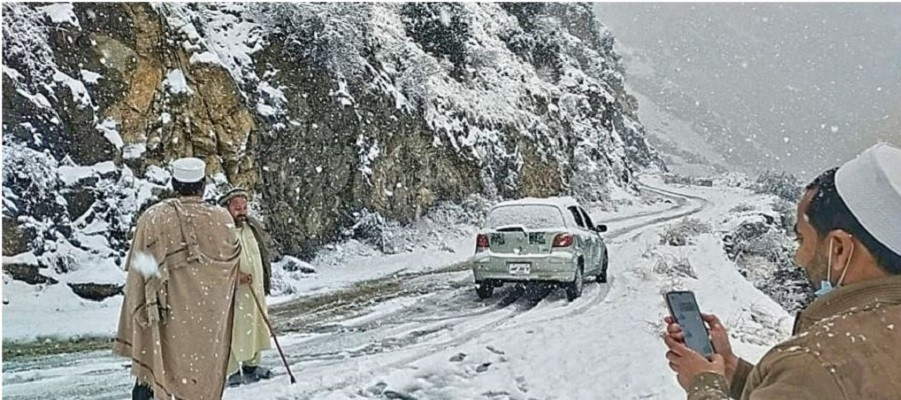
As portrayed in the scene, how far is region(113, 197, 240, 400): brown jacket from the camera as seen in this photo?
158 inches

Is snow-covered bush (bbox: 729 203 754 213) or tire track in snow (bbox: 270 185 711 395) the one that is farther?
snow-covered bush (bbox: 729 203 754 213)

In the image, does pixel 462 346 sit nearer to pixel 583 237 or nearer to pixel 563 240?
pixel 563 240

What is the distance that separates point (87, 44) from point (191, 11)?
2.48m

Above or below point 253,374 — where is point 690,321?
above

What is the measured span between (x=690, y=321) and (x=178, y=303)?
2922 mm

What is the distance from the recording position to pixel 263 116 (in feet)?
43.7

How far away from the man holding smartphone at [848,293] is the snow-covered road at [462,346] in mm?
4414

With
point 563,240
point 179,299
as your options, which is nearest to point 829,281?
point 179,299

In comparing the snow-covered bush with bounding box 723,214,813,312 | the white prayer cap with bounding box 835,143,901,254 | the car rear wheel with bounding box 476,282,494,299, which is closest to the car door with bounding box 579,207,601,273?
the car rear wheel with bounding box 476,282,494,299

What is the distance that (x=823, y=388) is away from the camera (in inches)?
47.7

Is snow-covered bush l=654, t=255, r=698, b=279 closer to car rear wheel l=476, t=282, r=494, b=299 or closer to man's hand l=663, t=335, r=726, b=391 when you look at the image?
car rear wheel l=476, t=282, r=494, b=299

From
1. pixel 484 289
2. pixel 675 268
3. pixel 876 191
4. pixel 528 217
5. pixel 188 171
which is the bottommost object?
pixel 675 268

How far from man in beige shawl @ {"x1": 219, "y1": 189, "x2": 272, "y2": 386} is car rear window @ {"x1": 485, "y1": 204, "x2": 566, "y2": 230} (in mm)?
5014

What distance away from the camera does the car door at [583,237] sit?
34.8 ft
